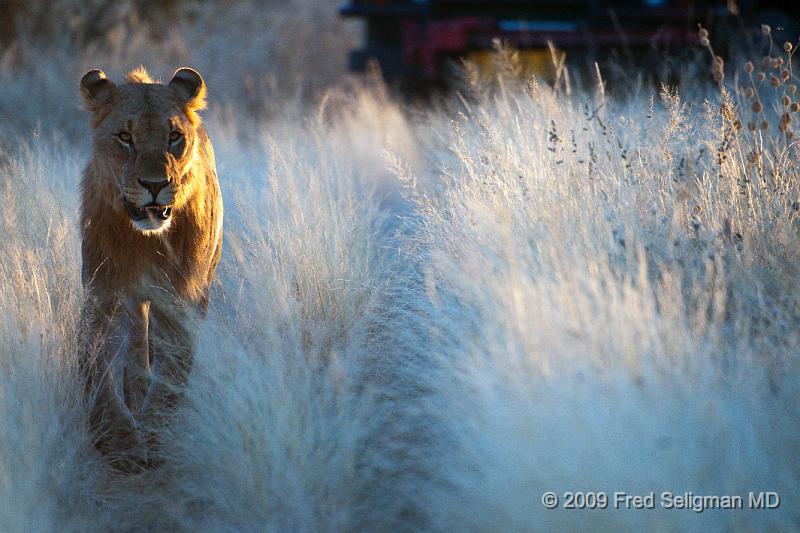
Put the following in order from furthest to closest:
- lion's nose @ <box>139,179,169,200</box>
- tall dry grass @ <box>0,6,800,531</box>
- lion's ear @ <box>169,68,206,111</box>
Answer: lion's ear @ <box>169,68,206,111</box>
lion's nose @ <box>139,179,169,200</box>
tall dry grass @ <box>0,6,800,531</box>

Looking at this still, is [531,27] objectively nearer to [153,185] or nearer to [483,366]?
[153,185]

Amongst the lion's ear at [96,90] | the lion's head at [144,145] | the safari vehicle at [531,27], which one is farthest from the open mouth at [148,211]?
the safari vehicle at [531,27]

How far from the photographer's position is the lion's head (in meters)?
3.42

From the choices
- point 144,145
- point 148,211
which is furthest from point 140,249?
point 144,145

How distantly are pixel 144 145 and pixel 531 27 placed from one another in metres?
6.59

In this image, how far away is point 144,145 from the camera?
3.48 meters

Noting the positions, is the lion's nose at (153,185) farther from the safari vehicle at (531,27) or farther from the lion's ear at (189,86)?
the safari vehicle at (531,27)

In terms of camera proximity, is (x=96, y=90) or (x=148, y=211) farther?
(x=96, y=90)

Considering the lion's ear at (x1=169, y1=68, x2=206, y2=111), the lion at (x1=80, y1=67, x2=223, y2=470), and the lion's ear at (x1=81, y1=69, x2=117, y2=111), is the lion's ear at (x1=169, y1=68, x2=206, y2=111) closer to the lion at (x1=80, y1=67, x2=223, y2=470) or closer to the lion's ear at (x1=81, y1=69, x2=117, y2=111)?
the lion at (x1=80, y1=67, x2=223, y2=470)

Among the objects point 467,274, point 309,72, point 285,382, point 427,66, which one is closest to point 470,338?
point 467,274

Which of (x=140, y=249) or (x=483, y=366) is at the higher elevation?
(x=140, y=249)

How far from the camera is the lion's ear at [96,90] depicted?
3682 millimetres

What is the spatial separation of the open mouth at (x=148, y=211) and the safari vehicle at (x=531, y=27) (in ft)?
18.9

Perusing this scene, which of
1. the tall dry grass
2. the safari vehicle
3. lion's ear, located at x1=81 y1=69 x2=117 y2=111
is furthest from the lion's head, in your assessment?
the safari vehicle
